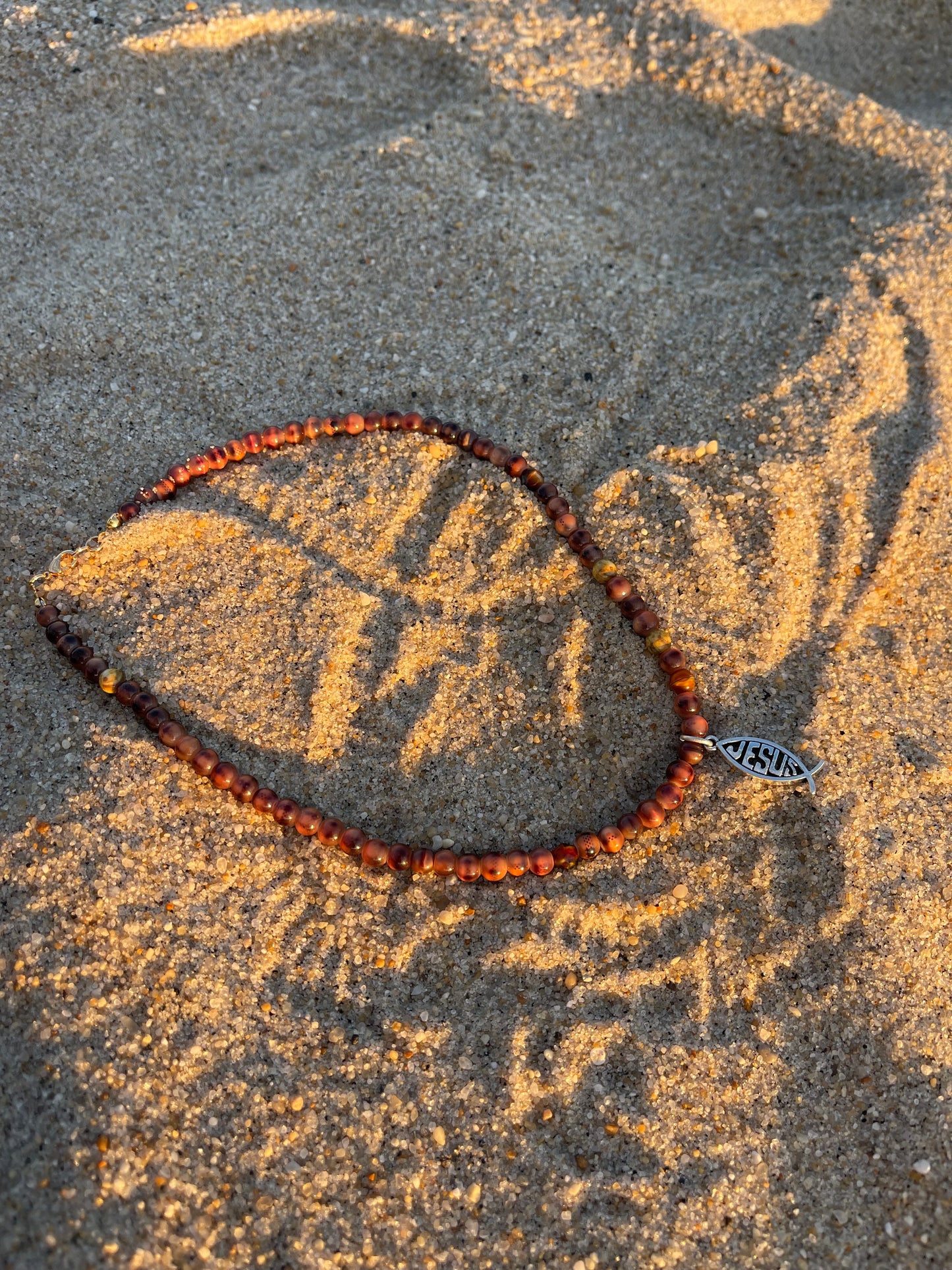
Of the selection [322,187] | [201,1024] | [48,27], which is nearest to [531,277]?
[322,187]

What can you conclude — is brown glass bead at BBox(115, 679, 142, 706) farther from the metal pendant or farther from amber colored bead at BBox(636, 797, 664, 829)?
the metal pendant

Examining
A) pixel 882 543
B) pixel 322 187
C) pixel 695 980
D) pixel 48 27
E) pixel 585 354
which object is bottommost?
pixel 695 980

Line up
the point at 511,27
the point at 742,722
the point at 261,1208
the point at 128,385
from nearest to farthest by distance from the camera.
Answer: the point at 261,1208, the point at 742,722, the point at 128,385, the point at 511,27

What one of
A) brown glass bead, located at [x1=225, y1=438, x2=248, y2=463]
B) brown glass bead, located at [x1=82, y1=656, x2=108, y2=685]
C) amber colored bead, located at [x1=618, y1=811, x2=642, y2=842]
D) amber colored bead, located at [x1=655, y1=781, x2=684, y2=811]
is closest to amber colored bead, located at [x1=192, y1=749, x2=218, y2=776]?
brown glass bead, located at [x1=82, y1=656, x2=108, y2=685]

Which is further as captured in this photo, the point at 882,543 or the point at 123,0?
the point at 123,0

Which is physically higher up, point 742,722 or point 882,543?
point 882,543

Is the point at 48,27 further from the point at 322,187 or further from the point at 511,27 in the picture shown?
the point at 511,27
